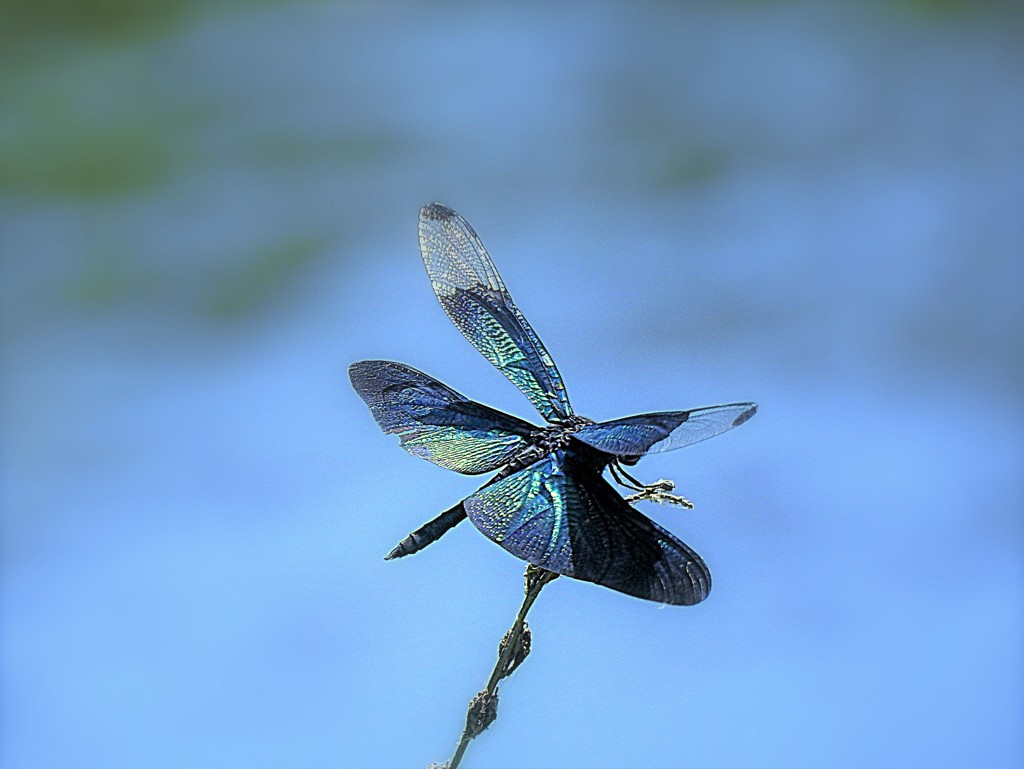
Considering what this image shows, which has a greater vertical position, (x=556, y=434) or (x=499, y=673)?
(x=556, y=434)

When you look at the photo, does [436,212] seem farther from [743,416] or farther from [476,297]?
[743,416]

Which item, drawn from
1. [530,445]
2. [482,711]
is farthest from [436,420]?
[482,711]

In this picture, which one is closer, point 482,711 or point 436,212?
point 482,711

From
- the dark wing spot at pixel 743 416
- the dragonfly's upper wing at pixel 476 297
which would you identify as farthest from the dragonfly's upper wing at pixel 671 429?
the dragonfly's upper wing at pixel 476 297

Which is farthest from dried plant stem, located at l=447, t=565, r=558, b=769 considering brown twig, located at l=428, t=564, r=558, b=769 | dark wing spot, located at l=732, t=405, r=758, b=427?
dark wing spot, located at l=732, t=405, r=758, b=427

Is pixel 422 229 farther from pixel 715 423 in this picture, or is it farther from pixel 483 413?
pixel 715 423

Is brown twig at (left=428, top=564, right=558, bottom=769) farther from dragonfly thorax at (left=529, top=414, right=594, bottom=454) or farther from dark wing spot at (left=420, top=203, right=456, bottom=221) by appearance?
dark wing spot at (left=420, top=203, right=456, bottom=221)

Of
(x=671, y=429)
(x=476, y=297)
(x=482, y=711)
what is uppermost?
(x=476, y=297)
